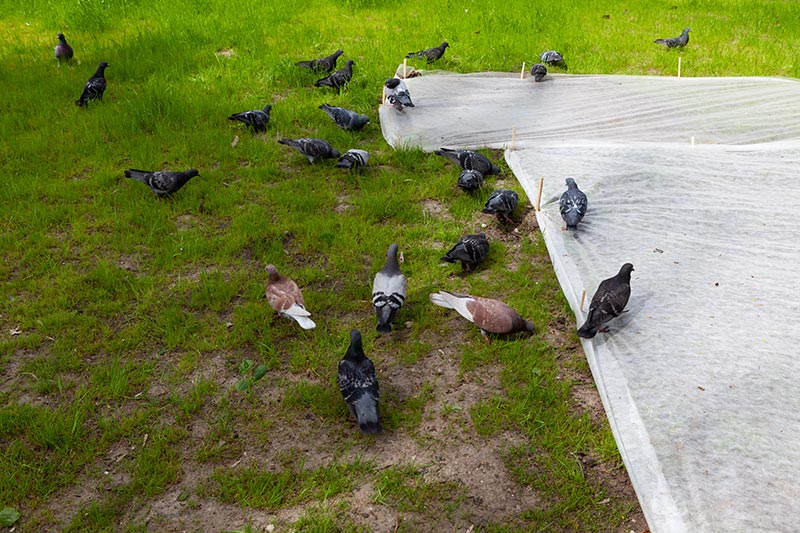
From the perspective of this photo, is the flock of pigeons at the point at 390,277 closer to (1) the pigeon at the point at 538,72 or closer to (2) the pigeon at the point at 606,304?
(2) the pigeon at the point at 606,304

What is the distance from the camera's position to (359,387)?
391 centimetres

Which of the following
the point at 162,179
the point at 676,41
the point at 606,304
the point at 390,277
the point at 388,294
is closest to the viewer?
the point at 606,304

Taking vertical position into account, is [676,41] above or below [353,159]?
below

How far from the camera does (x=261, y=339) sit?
4.65m

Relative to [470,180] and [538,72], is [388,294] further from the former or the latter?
[538,72]

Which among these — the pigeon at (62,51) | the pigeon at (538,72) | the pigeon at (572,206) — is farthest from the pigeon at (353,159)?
the pigeon at (62,51)

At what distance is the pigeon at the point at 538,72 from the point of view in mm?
8316

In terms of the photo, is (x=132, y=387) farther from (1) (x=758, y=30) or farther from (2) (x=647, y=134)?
(1) (x=758, y=30)

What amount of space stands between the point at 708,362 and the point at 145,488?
11.7ft

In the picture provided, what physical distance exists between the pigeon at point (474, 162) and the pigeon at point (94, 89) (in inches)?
188

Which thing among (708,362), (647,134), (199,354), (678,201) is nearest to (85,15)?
(199,354)

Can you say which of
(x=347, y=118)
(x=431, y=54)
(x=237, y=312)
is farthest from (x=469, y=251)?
(x=431, y=54)

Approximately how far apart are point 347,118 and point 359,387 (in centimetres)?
448

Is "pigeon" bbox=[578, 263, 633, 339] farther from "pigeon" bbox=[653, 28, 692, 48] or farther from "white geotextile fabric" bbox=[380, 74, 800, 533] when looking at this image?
"pigeon" bbox=[653, 28, 692, 48]
